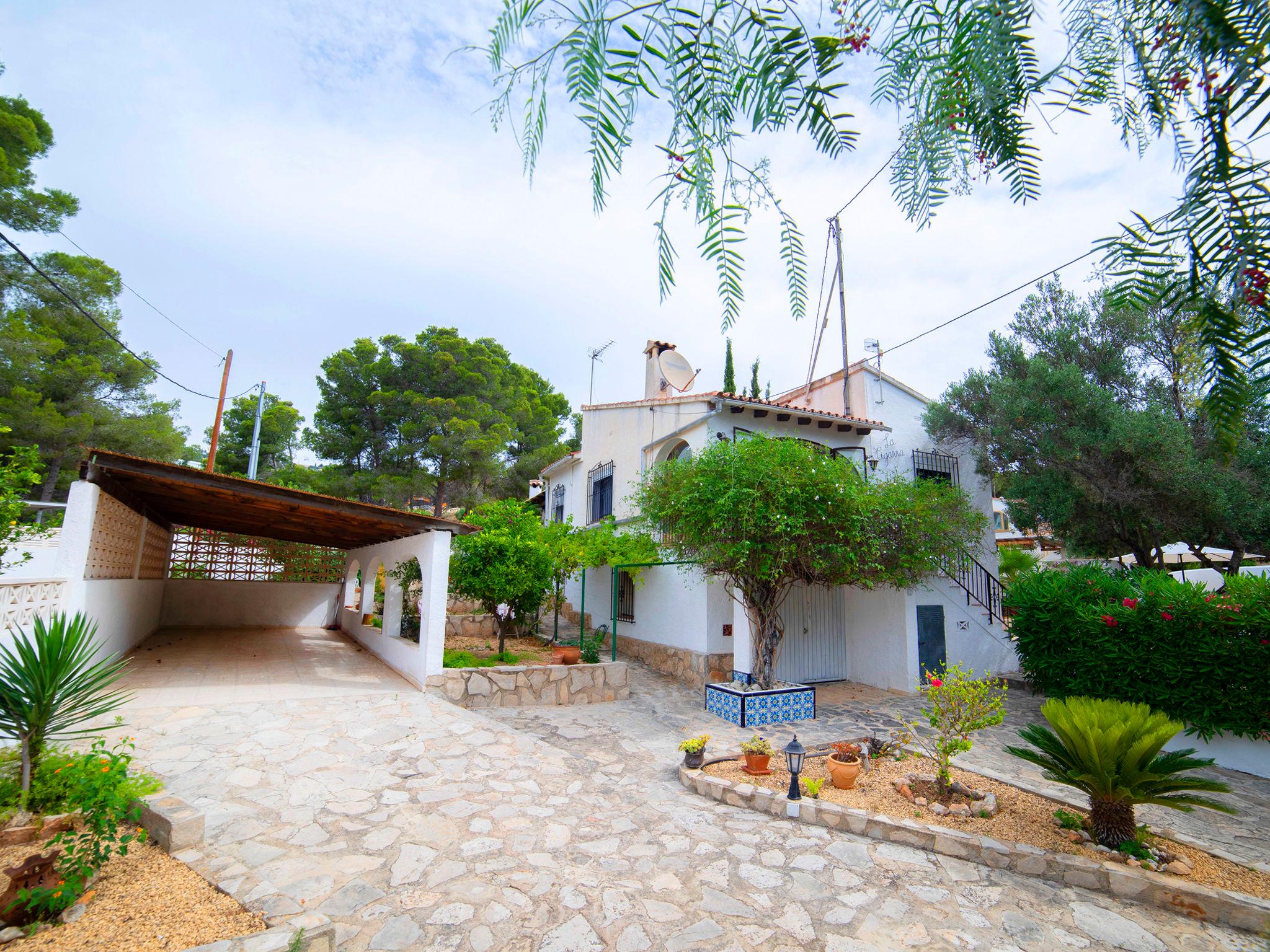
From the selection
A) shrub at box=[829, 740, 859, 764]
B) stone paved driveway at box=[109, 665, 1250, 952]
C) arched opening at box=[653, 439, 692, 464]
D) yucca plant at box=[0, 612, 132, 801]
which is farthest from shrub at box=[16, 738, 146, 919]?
arched opening at box=[653, 439, 692, 464]

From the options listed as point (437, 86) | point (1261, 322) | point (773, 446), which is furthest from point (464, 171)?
point (773, 446)

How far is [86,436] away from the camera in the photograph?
16406 millimetres

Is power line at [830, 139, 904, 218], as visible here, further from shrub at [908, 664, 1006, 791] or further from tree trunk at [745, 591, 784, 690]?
tree trunk at [745, 591, 784, 690]

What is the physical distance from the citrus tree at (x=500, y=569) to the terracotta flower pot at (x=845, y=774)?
6.55 m

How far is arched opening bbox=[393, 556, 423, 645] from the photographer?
11672 millimetres

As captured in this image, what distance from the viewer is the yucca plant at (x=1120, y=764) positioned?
4.53m

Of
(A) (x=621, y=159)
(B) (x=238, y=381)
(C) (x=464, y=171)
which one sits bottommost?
(A) (x=621, y=159)

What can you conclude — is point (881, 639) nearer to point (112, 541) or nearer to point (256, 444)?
point (112, 541)

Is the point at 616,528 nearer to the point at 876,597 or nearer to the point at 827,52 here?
the point at 876,597

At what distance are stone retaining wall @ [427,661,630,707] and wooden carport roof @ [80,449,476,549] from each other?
2319mm

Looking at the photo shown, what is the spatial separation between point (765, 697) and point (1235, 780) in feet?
18.4

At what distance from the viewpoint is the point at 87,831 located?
3904 mm

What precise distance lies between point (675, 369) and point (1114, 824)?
13056 mm

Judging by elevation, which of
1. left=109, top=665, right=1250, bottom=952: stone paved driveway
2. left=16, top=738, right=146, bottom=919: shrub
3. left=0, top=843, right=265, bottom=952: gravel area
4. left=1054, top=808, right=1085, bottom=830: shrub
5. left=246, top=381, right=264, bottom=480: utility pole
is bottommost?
left=109, top=665, right=1250, bottom=952: stone paved driveway
